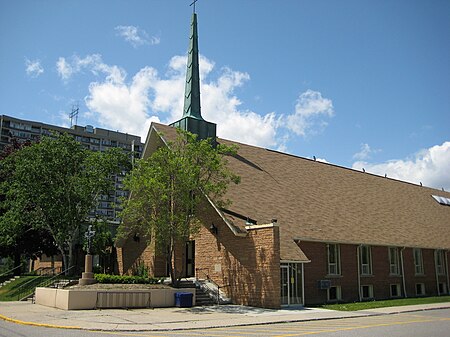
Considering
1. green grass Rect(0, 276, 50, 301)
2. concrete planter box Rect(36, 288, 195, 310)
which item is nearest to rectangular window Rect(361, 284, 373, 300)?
concrete planter box Rect(36, 288, 195, 310)

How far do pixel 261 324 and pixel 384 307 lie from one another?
9551mm

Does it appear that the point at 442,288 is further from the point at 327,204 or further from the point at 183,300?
the point at 183,300

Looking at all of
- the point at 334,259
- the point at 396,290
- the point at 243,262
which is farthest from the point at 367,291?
→ the point at 243,262

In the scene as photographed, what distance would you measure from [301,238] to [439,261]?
588 inches

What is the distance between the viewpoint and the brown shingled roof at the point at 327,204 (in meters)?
26.0

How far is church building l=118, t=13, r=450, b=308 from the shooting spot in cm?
2306

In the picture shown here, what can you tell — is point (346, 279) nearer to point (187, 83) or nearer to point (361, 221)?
point (361, 221)

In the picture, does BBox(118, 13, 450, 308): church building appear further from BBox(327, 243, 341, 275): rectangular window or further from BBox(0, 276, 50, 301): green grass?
BBox(0, 276, 50, 301): green grass

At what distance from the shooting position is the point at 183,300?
2200 centimetres

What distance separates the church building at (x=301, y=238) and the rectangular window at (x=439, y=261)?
7 centimetres

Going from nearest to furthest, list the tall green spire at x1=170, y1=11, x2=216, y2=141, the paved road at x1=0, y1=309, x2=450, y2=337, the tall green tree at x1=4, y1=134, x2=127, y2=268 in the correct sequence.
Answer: the paved road at x1=0, y1=309, x2=450, y2=337
the tall green spire at x1=170, y1=11, x2=216, y2=141
the tall green tree at x1=4, y1=134, x2=127, y2=268

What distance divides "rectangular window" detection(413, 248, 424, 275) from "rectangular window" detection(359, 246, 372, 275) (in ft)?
16.4

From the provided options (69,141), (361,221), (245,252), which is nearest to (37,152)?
(69,141)

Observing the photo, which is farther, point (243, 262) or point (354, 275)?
point (354, 275)
